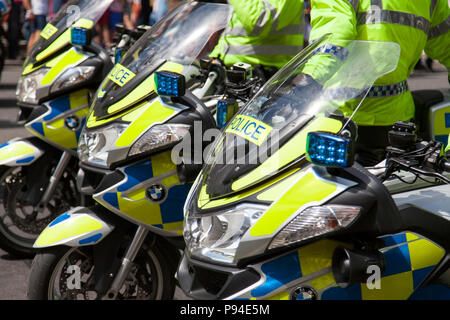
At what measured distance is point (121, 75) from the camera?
3.37 metres

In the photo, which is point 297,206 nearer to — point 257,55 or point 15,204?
point 257,55

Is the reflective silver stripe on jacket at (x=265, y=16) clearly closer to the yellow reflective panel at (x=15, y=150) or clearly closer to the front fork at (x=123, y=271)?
the yellow reflective panel at (x=15, y=150)

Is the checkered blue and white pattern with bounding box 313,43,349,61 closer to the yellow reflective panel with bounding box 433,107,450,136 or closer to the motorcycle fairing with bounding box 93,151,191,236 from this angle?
the motorcycle fairing with bounding box 93,151,191,236

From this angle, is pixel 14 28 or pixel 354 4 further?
pixel 14 28

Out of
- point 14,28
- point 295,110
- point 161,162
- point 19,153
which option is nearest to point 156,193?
point 161,162

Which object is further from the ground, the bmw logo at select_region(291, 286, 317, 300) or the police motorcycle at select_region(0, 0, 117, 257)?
the bmw logo at select_region(291, 286, 317, 300)

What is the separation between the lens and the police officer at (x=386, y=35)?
9.91 ft

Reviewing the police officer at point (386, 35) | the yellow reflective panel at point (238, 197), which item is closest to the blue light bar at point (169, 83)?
the police officer at point (386, 35)

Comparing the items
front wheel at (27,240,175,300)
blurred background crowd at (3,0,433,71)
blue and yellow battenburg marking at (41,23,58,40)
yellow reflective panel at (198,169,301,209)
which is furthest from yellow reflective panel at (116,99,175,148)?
blurred background crowd at (3,0,433,71)

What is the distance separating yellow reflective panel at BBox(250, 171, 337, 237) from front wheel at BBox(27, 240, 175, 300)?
1201 mm

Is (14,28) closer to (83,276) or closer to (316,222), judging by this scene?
(83,276)

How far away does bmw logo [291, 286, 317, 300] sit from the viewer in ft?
7.14

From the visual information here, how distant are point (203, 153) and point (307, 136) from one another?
1.14 metres

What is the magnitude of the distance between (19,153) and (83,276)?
4.17ft
